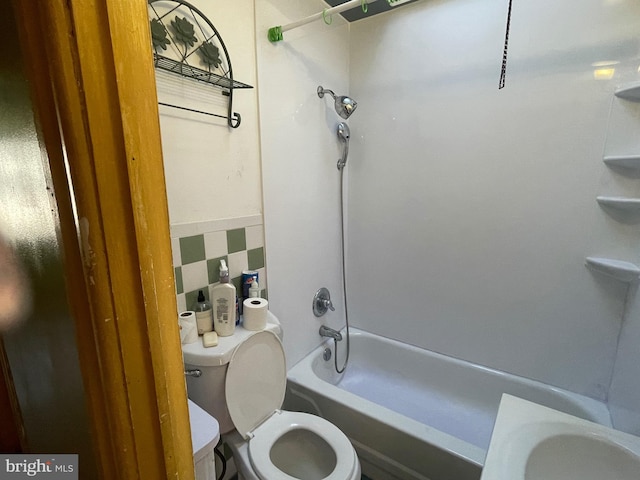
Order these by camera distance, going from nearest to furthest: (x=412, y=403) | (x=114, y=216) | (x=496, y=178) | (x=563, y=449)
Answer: (x=114, y=216)
(x=563, y=449)
(x=496, y=178)
(x=412, y=403)

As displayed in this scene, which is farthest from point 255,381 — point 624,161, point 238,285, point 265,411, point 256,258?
point 624,161

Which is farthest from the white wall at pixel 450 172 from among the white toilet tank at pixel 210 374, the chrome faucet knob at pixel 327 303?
the white toilet tank at pixel 210 374

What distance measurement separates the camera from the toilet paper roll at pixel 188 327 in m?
1.07

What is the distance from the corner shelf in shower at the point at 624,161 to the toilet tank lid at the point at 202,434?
1.78 meters

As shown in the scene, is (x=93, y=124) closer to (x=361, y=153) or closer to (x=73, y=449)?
(x=73, y=449)

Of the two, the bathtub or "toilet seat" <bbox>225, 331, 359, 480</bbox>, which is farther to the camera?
the bathtub

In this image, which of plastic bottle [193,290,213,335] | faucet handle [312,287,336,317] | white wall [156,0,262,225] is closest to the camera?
white wall [156,0,262,225]

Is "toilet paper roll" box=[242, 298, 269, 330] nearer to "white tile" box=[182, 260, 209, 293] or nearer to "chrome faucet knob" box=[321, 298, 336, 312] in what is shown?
"white tile" box=[182, 260, 209, 293]

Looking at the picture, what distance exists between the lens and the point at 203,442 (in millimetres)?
740

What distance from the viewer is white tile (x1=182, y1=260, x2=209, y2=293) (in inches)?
45.0

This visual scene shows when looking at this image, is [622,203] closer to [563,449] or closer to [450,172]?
[450,172]

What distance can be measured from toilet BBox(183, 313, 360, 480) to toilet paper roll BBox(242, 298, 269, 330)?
3cm

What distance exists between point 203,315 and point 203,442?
0.49 meters

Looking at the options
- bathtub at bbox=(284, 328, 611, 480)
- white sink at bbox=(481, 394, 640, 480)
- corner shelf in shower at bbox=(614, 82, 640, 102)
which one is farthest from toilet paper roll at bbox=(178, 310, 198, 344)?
corner shelf in shower at bbox=(614, 82, 640, 102)
